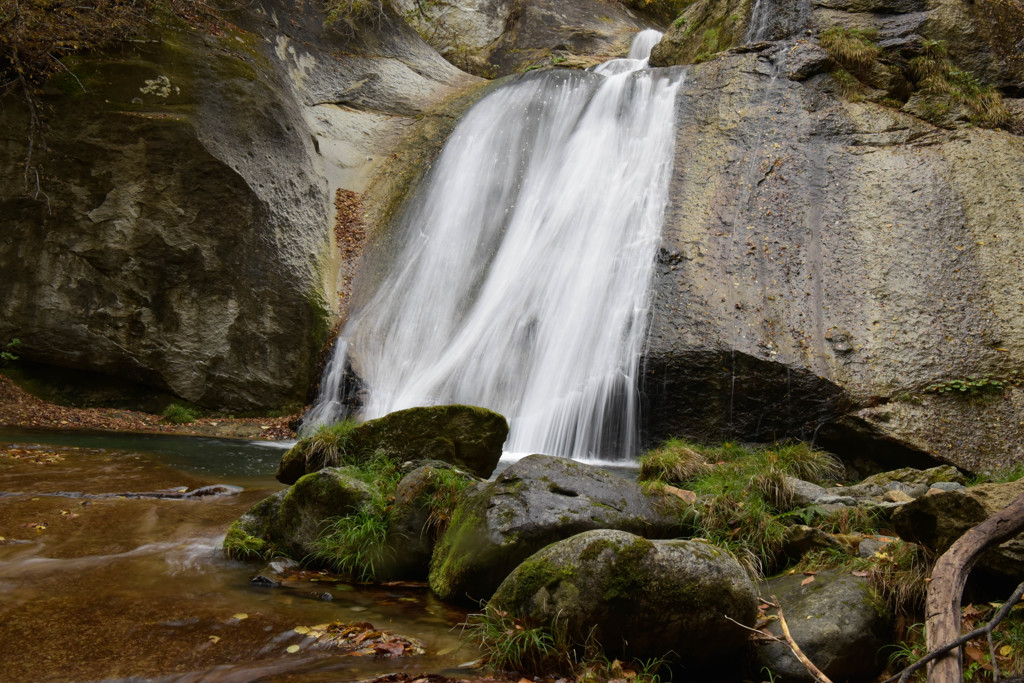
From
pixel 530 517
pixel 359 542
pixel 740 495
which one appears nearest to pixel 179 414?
pixel 359 542

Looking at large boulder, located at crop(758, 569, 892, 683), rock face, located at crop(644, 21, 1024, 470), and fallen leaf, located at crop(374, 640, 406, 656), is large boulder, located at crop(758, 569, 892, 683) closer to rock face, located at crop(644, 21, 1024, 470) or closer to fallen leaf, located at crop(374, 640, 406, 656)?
fallen leaf, located at crop(374, 640, 406, 656)

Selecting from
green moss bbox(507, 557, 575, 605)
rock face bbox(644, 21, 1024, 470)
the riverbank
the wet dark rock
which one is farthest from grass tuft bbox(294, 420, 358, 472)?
the riverbank

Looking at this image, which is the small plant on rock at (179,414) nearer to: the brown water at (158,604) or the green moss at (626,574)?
the brown water at (158,604)

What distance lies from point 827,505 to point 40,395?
11695 mm

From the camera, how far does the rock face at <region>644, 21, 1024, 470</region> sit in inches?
305

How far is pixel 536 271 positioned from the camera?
11211 mm

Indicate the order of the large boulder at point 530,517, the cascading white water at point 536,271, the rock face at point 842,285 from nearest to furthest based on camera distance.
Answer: the large boulder at point 530,517
the rock face at point 842,285
the cascading white water at point 536,271

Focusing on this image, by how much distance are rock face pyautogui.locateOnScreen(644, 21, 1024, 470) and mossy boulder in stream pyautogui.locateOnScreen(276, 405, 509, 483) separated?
10.1 ft

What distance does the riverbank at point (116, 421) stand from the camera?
10266 millimetres

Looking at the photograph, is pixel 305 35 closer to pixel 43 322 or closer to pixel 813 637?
pixel 43 322

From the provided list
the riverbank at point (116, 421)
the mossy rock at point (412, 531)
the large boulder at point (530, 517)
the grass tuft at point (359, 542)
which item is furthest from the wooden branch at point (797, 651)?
the riverbank at point (116, 421)

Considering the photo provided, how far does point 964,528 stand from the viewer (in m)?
3.47

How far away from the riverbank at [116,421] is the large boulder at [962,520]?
341 inches

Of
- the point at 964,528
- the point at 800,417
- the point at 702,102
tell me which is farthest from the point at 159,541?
the point at 702,102
